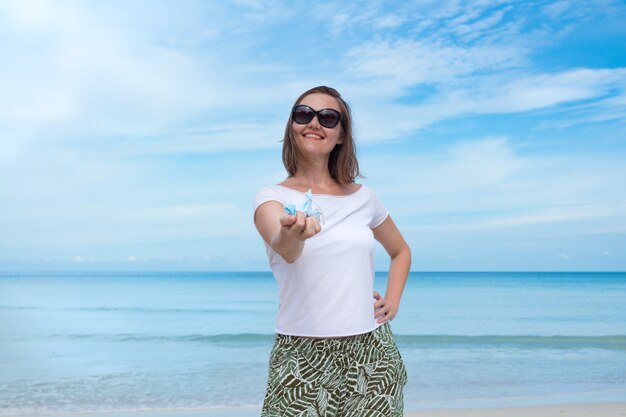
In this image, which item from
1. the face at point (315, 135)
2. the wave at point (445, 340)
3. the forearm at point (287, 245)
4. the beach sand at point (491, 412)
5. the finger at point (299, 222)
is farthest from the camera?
the wave at point (445, 340)

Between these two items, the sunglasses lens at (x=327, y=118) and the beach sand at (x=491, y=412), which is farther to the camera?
the beach sand at (x=491, y=412)

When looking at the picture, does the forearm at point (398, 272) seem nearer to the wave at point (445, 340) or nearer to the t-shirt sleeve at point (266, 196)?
the t-shirt sleeve at point (266, 196)

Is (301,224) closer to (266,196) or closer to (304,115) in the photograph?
(266,196)

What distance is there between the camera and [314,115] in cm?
249

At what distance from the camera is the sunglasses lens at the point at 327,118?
250 centimetres

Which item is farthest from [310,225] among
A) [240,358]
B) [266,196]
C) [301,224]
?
[240,358]

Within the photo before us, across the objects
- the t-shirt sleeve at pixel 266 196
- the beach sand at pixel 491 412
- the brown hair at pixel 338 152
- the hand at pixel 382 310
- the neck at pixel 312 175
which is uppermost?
the brown hair at pixel 338 152

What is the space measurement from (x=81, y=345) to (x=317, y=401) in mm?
13249

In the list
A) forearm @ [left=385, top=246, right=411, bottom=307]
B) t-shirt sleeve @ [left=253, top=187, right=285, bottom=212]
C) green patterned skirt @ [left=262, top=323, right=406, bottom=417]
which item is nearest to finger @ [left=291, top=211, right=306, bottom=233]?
t-shirt sleeve @ [left=253, top=187, right=285, bottom=212]

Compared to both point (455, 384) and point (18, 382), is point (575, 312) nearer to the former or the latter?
point (455, 384)

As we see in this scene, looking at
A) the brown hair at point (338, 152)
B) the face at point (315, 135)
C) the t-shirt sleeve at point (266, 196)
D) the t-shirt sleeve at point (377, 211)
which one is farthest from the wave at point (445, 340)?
the t-shirt sleeve at point (266, 196)

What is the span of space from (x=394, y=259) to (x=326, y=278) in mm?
651

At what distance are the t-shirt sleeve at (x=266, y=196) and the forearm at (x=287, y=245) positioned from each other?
285 mm

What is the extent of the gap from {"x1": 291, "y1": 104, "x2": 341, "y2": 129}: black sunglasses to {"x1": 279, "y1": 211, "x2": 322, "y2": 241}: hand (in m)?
0.72
